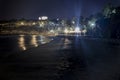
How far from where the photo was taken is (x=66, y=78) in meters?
17.6

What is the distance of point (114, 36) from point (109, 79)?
219 feet

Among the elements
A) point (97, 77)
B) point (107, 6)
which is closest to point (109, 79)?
point (97, 77)

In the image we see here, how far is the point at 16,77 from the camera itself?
18.7 meters

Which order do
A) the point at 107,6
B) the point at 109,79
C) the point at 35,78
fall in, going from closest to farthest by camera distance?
the point at 109,79, the point at 35,78, the point at 107,6

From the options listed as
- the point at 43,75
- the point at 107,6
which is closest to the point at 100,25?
the point at 107,6

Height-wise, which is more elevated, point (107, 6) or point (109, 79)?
point (107, 6)

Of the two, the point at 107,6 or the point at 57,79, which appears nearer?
Answer: the point at 57,79

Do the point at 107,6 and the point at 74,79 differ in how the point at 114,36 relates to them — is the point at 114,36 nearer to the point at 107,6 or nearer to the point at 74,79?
the point at 107,6

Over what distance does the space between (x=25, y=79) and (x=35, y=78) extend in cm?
71

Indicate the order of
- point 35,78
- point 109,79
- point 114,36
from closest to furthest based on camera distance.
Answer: point 109,79
point 35,78
point 114,36

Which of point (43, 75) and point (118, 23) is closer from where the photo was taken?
point (43, 75)

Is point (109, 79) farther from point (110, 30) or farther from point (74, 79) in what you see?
point (110, 30)

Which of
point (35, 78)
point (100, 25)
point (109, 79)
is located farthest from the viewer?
point (100, 25)

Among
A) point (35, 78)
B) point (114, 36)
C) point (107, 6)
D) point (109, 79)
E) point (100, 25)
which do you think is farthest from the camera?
point (107, 6)
